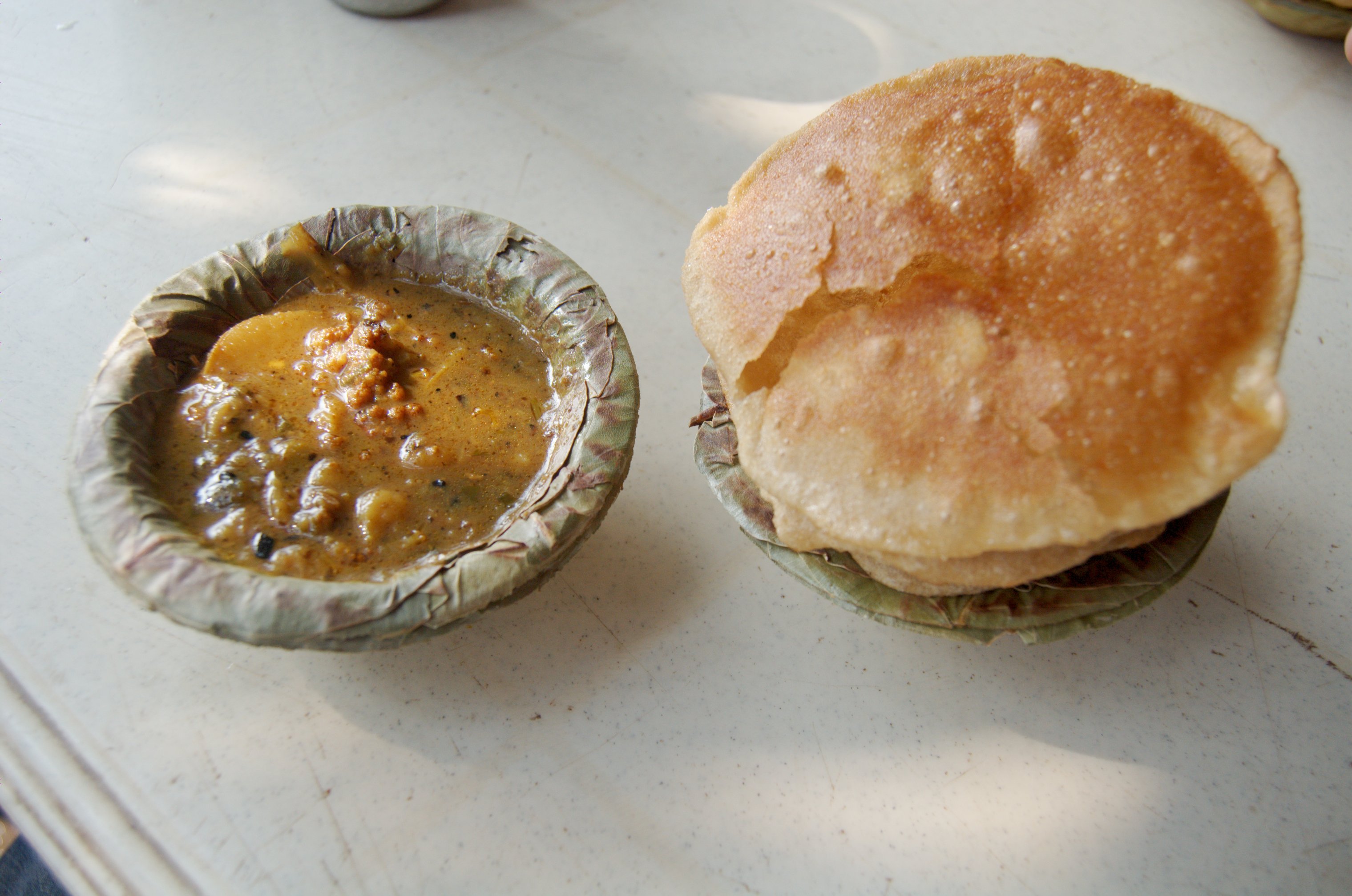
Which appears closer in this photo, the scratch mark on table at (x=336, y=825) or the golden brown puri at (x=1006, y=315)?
the golden brown puri at (x=1006, y=315)

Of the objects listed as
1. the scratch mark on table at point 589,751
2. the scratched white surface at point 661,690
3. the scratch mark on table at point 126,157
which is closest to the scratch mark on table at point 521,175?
the scratched white surface at point 661,690

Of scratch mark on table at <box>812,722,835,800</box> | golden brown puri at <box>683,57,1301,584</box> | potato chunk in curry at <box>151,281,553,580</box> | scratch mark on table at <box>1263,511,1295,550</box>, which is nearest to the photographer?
golden brown puri at <box>683,57,1301,584</box>

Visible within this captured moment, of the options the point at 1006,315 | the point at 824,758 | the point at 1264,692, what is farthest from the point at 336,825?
the point at 1264,692

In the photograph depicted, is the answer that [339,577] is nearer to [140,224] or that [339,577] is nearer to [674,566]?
[674,566]

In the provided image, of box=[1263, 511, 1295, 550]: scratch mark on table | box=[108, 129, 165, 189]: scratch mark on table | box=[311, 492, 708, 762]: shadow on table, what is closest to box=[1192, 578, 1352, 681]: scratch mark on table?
box=[1263, 511, 1295, 550]: scratch mark on table

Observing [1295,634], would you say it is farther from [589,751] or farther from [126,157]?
[126,157]

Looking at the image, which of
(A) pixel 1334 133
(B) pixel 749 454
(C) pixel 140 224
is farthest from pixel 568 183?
(A) pixel 1334 133

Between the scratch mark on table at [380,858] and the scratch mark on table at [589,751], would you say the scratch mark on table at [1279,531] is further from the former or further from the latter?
Answer: the scratch mark on table at [380,858]

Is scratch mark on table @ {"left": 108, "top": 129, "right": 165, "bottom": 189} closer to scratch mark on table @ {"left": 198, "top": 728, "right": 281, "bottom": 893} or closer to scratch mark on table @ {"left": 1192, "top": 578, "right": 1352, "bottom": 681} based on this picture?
scratch mark on table @ {"left": 198, "top": 728, "right": 281, "bottom": 893}
